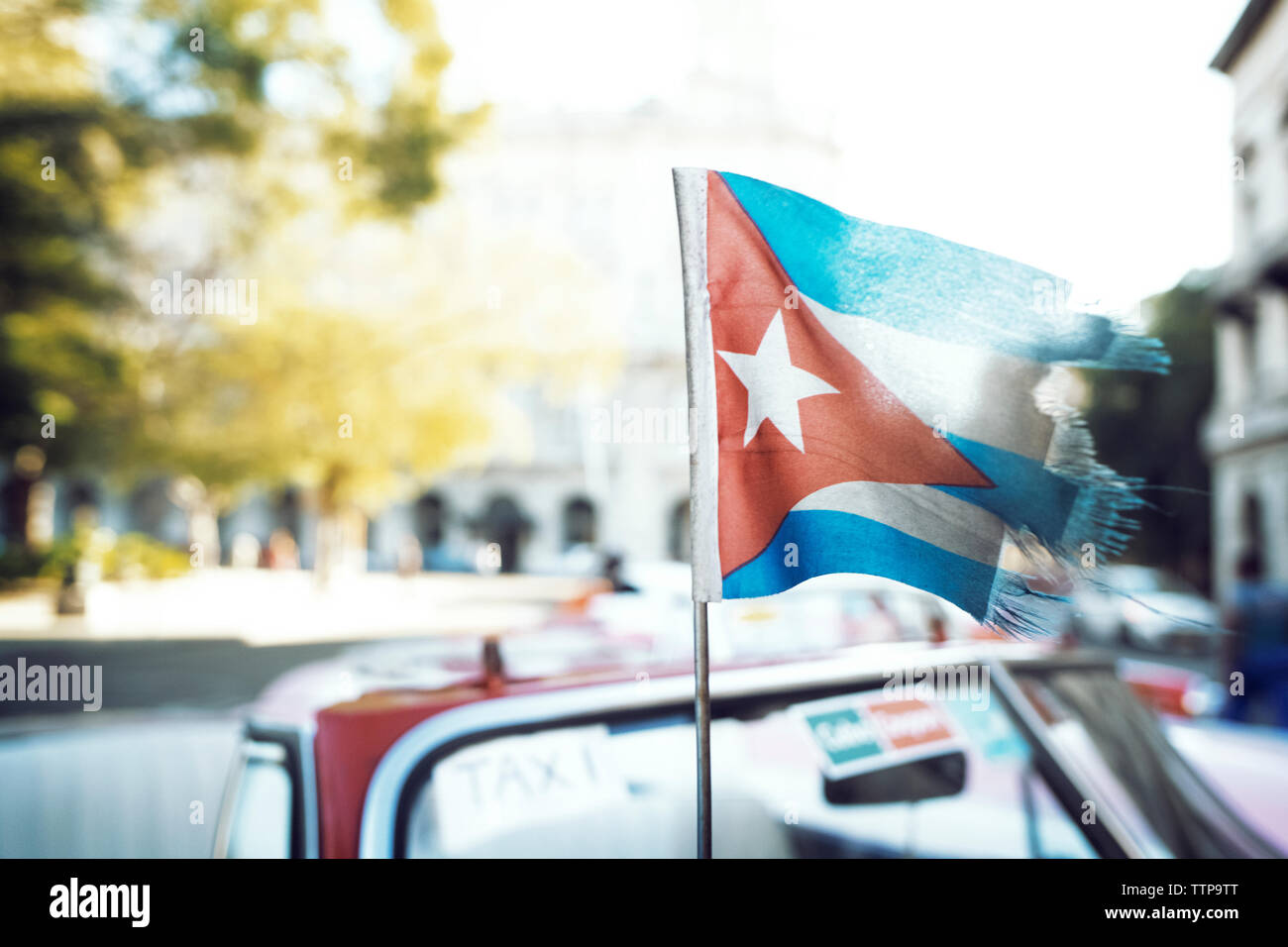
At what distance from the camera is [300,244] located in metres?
14.4

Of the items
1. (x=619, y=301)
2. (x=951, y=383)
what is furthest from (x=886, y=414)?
(x=619, y=301)

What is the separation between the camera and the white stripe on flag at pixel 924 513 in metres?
1.70

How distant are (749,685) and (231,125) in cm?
923

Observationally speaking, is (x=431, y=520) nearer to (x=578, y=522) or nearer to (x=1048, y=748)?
(x=578, y=522)

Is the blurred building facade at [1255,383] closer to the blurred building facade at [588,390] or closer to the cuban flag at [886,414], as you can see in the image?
the blurred building facade at [588,390]

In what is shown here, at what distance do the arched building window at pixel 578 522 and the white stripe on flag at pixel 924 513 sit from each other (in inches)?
1656

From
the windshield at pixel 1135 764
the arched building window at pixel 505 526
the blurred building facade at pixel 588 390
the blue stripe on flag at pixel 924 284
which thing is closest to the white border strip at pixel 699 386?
the blue stripe on flag at pixel 924 284

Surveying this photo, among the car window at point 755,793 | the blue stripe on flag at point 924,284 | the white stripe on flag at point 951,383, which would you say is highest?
the blue stripe on flag at point 924,284

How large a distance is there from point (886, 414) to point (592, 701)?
2.96 ft

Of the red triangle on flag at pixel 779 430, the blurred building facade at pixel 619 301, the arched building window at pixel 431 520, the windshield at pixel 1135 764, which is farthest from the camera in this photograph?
the arched building window at pixel 431 520

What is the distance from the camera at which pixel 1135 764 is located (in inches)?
118

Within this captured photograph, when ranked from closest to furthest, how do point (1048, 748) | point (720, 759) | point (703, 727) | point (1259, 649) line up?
point (703, 727)
point (1048, 748)
point (720, 759)
point (1259, 649)

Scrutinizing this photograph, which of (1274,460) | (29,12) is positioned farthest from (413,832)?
(1274,460)
